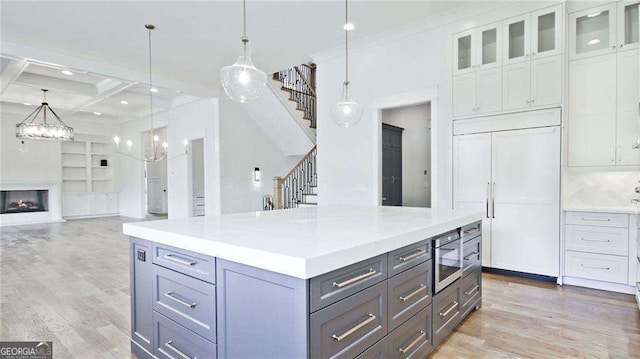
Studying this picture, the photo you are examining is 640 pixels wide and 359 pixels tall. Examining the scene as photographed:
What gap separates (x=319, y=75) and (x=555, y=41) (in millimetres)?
3332

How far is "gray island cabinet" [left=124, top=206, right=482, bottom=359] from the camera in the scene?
4.22 feet

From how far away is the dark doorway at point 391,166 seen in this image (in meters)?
5.70

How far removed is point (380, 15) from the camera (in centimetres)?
422

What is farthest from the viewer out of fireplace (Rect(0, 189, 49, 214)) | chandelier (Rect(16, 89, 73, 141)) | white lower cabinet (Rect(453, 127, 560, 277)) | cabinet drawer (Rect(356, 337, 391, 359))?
fireplace (Rect(0, 189, 49, 214))

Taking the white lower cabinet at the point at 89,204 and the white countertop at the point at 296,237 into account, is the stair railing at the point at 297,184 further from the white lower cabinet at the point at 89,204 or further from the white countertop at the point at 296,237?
the white lower cabinet at the point at 89,204

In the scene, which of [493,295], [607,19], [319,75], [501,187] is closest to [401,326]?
[493,295]

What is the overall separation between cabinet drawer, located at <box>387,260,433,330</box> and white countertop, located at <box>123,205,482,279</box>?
202mm

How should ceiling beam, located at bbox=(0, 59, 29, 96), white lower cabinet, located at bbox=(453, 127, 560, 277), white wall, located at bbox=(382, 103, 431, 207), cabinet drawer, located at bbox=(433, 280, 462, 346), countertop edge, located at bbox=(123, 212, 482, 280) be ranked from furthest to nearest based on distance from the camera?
white wall, located at bbox=(382, 103, 431, 207)
ceiling beam, located at bbox=(0, 59, 29, 96)
white lower cabinet, located at bbox=(453, 127, 560, 277)
cabinet drawer, located at bbox=(433, 280, 462, 346)
countertop edge, located at bbox=(123, 212, 482, 280)

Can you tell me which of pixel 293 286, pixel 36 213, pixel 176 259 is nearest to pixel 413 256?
pixel 293 286

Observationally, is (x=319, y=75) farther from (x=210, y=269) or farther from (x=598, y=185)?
(x=210, y=269)

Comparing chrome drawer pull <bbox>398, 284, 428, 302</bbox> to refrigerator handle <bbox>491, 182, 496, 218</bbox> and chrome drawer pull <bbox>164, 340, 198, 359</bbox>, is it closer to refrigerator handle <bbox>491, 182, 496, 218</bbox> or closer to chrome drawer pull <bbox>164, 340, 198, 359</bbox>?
chrome drawer pull <bbox>164, 340, 198, 359</bbox>

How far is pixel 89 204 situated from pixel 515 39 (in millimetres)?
12470

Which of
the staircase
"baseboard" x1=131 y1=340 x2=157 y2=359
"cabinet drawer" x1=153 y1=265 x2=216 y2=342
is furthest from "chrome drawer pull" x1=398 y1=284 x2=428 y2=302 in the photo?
the staircase

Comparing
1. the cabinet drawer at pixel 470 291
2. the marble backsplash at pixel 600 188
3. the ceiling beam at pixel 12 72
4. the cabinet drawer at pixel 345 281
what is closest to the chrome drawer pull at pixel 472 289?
the cabinet drawer at pixel 470 291
